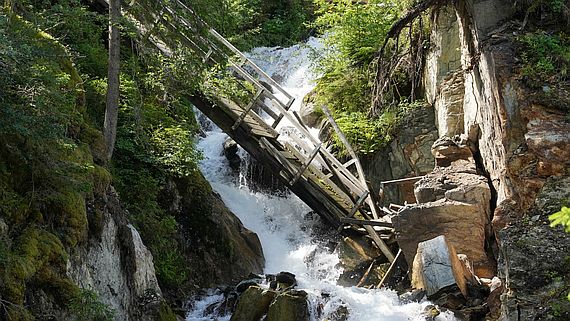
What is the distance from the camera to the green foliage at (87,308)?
600 cm

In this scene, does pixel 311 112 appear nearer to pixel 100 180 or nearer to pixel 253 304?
pixel 253 304

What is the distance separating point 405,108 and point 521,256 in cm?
736

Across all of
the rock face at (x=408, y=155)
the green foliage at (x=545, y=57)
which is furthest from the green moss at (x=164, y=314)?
the rock face at (x=408, y=155)

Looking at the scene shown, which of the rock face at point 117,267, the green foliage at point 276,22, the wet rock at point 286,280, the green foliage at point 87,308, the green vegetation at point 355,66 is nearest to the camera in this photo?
the green foliage at point 87,308

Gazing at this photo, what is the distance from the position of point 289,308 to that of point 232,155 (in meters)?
7.54

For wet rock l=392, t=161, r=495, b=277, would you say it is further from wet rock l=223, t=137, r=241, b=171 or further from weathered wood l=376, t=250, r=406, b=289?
wet rock l=223, t=137, r=241, b=171

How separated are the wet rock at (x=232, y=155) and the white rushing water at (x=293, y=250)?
0.16 metres

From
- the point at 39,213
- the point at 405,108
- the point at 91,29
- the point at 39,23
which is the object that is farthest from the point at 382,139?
the point at 39,213

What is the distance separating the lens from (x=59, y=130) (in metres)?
6.20

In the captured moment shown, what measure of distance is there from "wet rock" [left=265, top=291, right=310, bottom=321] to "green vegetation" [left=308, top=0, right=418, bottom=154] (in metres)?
5.84

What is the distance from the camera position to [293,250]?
13.8m

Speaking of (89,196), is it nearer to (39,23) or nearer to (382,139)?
(39,23)

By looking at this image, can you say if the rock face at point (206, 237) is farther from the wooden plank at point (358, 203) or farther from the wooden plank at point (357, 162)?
the wooden plank at point (357, 162)

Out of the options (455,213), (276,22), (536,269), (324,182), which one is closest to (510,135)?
(455,213)
